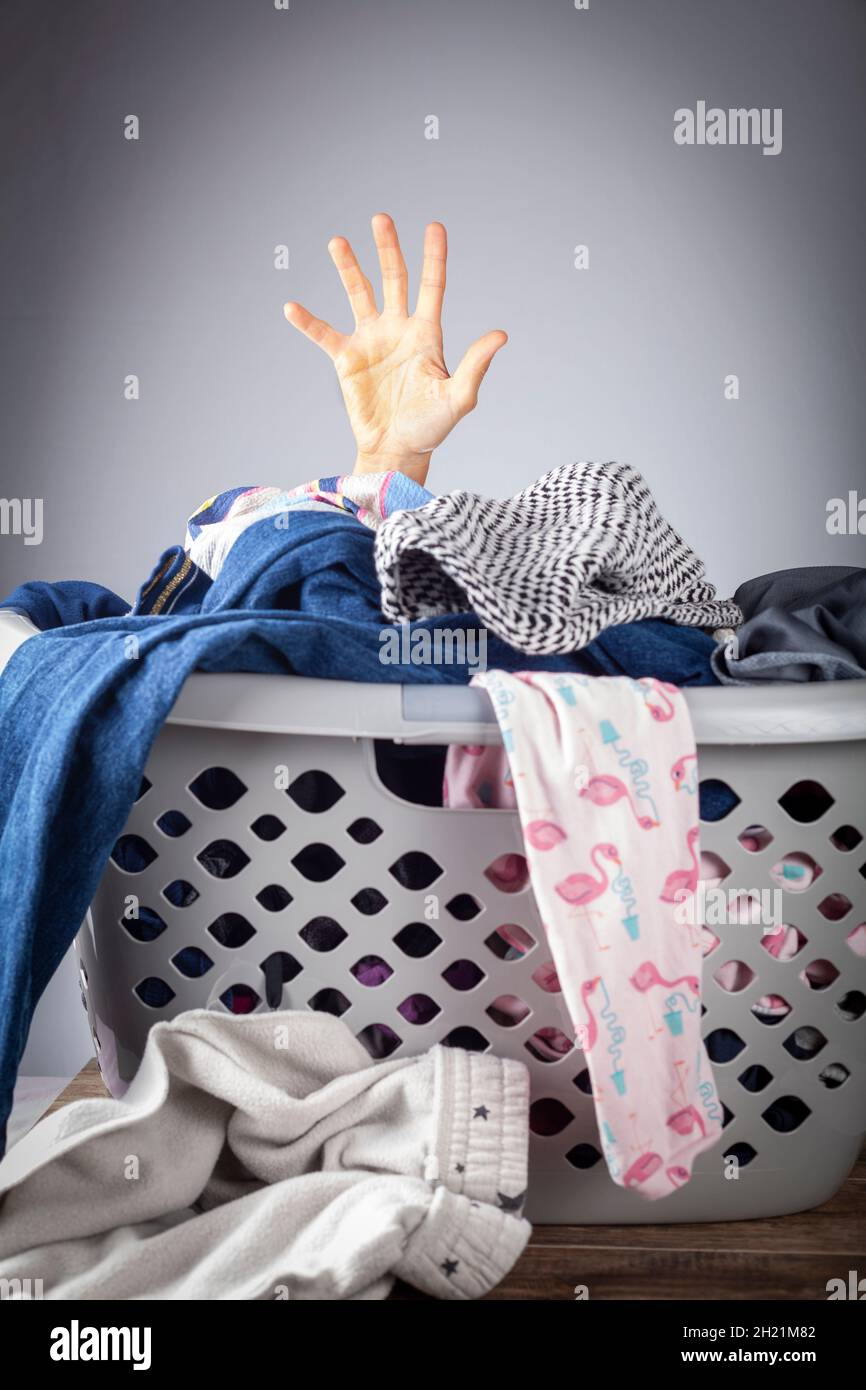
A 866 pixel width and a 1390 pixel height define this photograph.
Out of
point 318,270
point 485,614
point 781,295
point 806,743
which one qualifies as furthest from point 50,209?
point 806,743

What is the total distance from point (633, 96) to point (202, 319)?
613 mm

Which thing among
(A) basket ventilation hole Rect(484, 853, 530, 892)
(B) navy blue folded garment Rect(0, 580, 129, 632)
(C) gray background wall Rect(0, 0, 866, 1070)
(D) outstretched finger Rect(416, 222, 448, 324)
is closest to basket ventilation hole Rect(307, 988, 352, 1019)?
(A) basket ventilation hole Rect(484, 853, 530, 892)

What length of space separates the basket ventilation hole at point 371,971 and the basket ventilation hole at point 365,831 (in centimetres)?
6

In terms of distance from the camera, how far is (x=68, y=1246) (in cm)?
53

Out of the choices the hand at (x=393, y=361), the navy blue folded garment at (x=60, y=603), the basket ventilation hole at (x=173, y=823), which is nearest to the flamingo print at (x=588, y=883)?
the basket ventilation hole at (x=173, y=823)

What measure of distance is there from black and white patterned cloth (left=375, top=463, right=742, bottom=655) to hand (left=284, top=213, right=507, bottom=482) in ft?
0.95

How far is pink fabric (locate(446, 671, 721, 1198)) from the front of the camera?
54cm

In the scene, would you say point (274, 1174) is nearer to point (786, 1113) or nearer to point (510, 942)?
point (510, 942)

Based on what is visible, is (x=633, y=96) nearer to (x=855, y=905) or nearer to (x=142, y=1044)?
(x=855, y=905)

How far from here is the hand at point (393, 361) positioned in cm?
103

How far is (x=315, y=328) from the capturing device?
3.47ft

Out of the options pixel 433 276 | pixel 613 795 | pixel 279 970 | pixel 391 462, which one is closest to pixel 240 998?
pixel 279 970

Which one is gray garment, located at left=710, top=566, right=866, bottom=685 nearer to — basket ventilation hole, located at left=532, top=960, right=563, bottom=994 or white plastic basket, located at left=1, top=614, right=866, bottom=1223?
white plastic basket, located at left=1, top=614, right=866, bottom=1223
